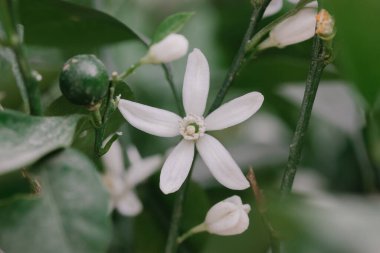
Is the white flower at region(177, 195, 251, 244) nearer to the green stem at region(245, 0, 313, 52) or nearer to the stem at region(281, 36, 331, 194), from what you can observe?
the stem at region(281, 36, 331, 194)

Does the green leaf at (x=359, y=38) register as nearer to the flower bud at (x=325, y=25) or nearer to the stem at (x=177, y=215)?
the flower bud at (x=325, y=25)

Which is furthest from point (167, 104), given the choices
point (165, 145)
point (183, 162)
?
point (183, 162)

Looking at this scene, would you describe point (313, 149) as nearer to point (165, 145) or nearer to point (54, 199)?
point (165, 145)

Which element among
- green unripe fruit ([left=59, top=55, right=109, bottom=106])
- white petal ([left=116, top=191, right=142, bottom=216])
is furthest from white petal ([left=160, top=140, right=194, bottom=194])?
white petal ([left=116, top=191, right=142, bottom=216])

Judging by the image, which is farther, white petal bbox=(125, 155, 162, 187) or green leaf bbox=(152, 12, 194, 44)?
white petal bbox=(125, 155, 162, 187)

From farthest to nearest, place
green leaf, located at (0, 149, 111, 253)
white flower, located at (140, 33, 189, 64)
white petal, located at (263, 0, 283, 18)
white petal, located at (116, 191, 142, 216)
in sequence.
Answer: white petal, located at (116, 191, 142, 216)
white petal, located at (263, 0, 283, 18)
white flower, located at (140, 33, 189, 64)
green leaf, located at (0, 149, 111, 253)

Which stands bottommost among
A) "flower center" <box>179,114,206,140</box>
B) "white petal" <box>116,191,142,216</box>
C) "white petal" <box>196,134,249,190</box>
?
"white petal" <box>116,191,142,216</box>

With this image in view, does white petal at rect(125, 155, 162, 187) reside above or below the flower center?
below
